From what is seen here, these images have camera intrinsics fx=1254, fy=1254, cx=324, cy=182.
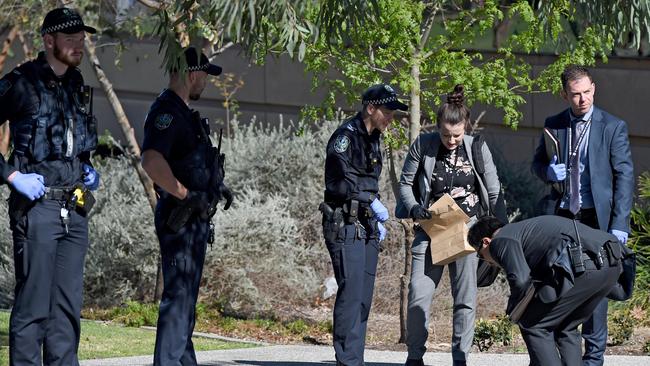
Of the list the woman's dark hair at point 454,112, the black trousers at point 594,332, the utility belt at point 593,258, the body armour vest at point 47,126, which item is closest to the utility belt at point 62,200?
the body armour vest at point 47,126

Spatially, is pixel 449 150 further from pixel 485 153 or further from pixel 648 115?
pixel 648 115

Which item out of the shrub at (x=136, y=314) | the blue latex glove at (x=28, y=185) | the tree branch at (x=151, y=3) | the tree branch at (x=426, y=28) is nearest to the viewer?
the blue latex glove at (x=28, y=185)

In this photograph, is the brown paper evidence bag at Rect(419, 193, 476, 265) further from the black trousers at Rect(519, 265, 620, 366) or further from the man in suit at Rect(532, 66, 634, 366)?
the black trousers at Rect(519, 265, 620, 366)

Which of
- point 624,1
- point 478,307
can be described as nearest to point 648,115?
point 478,307

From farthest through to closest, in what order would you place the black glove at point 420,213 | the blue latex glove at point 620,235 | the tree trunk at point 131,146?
1. the tree trunk at point 131,146
2. the black glove at point 420,213
3. the blue latex glove at point 620,235

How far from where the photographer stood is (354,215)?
717 cm

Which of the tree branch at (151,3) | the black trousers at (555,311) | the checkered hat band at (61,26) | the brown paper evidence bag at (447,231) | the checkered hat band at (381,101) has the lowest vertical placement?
the black trousers at (555,311)

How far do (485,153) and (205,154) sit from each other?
1.84 meters

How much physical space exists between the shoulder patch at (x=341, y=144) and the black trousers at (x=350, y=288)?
0.44 m

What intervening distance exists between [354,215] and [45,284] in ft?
6.07

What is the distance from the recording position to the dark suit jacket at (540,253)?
240 inches

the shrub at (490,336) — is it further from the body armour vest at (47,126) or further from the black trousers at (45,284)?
the body armour vest at (47,126)

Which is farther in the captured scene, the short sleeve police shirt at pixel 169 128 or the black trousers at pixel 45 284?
the short sleeve police shirt at pixel 169 128

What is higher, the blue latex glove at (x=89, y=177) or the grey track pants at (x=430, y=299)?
the blue latex glove at (x=89, y=177)
